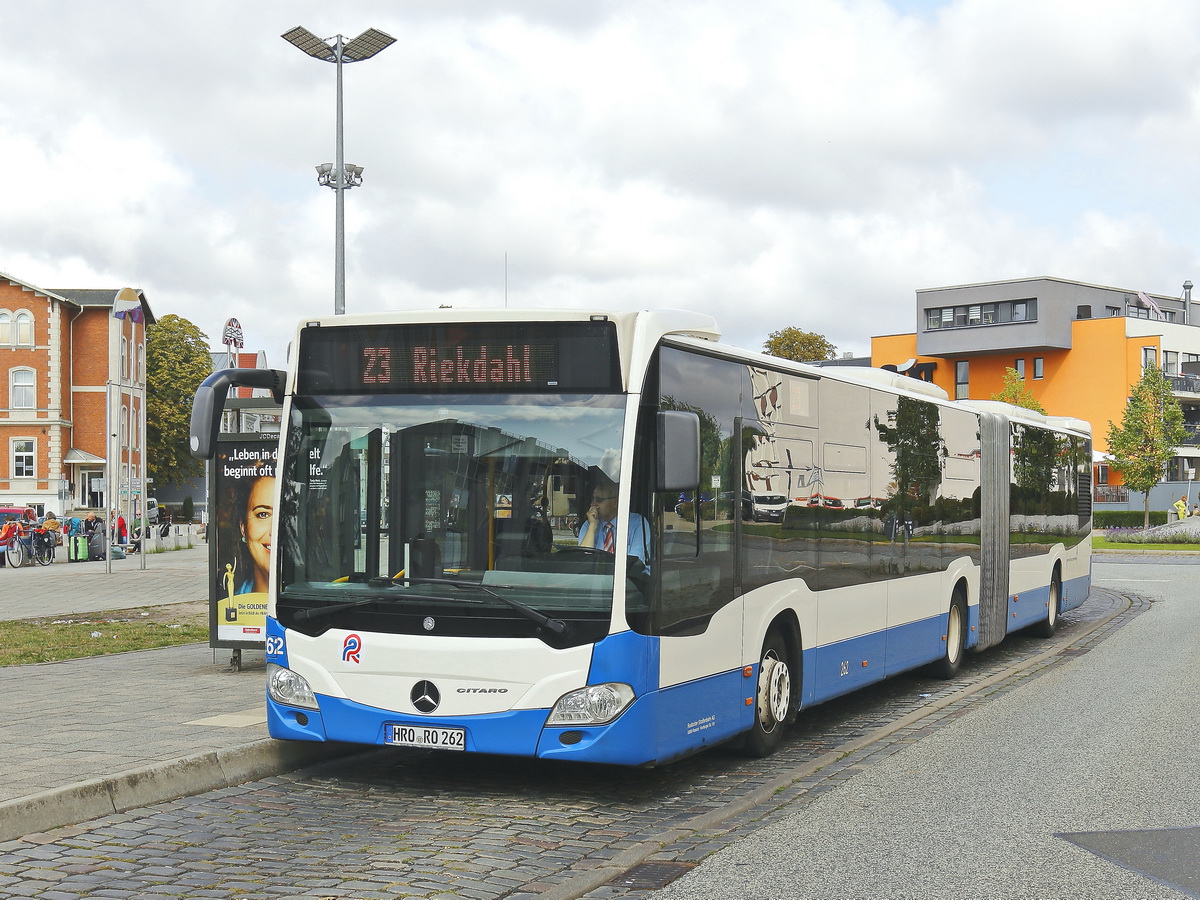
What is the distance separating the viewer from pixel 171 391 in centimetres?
8456

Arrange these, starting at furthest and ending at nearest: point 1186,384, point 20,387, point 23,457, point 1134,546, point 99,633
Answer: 1. point 1186,384
2. point 23,457
3. point 20,387
4. point 1134,546
5. point 99,633

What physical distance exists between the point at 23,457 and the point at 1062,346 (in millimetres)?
56526

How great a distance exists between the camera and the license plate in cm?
762

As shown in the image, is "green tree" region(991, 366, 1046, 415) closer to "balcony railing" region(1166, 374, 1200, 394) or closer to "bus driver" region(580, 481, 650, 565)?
"balcony railing" region(1166, 374, 1200, 394)

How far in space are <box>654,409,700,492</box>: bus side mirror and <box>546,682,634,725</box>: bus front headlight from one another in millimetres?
1104

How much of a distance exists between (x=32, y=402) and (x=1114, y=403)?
189ft

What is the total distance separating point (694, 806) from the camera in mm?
7840

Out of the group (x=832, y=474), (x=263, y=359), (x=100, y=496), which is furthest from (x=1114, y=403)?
Result: (x=832, y=474)

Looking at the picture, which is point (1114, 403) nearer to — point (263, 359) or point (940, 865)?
point (263, 359)

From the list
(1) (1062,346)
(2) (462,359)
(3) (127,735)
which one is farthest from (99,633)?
(1) (1062,346)

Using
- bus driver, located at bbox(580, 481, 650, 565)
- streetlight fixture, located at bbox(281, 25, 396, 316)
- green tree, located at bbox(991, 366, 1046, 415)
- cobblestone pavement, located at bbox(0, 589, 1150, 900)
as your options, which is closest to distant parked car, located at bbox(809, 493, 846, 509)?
cobblestone pavement, located at bbox(0, 589, 1150, 900)

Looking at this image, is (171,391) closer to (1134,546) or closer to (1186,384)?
(1134,546)

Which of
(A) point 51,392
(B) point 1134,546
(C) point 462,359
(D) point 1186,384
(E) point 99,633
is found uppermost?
(D) point 1186,384

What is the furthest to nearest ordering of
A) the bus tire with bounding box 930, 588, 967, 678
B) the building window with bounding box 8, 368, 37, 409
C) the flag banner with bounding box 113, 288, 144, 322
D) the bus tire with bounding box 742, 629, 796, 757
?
the building window with bounding box 8, 368, 37, 409, the flag banner with bounding box 113, 288, 144, 322, the bus tire with bounding box 930, 588, 967, 678, the bus tire with bounding box 742, 629, 796, 757
